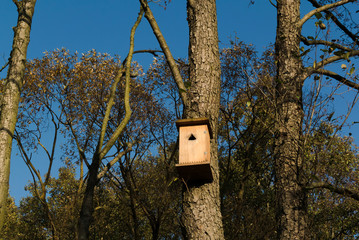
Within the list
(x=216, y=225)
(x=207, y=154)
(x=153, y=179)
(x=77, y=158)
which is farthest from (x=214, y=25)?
(x=77, y=158)

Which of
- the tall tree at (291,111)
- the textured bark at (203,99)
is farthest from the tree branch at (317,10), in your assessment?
the textured bark at (203,99)

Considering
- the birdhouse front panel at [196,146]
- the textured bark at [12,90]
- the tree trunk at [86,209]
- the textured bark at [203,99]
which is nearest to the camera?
the textured bark at [203,99]

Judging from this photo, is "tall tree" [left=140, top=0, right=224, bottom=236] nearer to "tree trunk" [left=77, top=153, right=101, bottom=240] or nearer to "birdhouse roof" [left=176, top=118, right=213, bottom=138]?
"birdhouse roof" [left=176, top=118, right=213, bottom=138]

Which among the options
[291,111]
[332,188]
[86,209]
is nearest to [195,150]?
[332,188]

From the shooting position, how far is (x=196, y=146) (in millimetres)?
4305

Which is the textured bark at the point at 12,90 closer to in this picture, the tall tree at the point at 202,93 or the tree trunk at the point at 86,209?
the tall tree at the point at 202,93

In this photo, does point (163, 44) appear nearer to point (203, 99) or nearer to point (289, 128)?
point (203, 99)

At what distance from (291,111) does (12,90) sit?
4373 millimetres

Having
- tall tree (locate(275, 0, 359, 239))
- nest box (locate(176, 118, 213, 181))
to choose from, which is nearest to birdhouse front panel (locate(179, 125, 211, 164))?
nest box (locate(176, 118, 213, 181))

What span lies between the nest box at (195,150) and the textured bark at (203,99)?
4.2 inches

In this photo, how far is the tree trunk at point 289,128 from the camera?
6.12 metres

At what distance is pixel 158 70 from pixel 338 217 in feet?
31.1

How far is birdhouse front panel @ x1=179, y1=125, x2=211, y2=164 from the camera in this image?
13.9 feet

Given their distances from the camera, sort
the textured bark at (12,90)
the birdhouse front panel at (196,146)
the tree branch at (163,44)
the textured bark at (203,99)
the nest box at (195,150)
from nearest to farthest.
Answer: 1. the textured bark at (203,99)
2. the nest box at (195,150)
3. the birdhouse front panel at (196,146)
4. the tree branch at (163,44)
5. the textured bark at (12,90)
